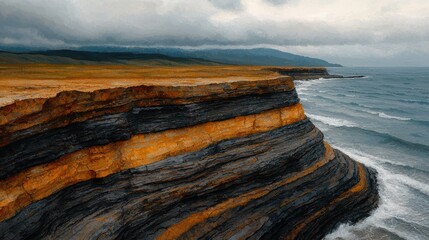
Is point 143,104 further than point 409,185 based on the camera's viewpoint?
No

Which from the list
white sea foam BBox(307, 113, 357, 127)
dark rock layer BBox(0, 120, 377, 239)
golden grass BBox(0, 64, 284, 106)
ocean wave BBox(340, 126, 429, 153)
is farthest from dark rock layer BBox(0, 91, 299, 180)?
white sea foam BBox(307, 113, 357, 127)

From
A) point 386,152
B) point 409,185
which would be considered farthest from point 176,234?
point 386,152

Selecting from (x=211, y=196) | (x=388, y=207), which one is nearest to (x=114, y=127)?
(x=211, y=196)

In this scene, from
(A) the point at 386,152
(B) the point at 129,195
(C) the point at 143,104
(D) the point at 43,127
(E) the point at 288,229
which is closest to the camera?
(D) the point at 43,127

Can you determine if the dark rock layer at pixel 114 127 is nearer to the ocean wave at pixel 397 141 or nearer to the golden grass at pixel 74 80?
the golden grass at pixel 74 80

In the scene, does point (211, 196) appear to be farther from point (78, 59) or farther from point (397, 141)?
point (78, 59)

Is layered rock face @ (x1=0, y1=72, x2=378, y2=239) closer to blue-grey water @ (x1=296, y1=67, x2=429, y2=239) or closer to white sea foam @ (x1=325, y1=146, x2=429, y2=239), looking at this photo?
white sea foam @ (x1=325, y1=146, x2=429, y2=239)

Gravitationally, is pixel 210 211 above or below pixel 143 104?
below

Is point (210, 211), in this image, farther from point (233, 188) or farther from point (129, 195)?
point (129, 195)
